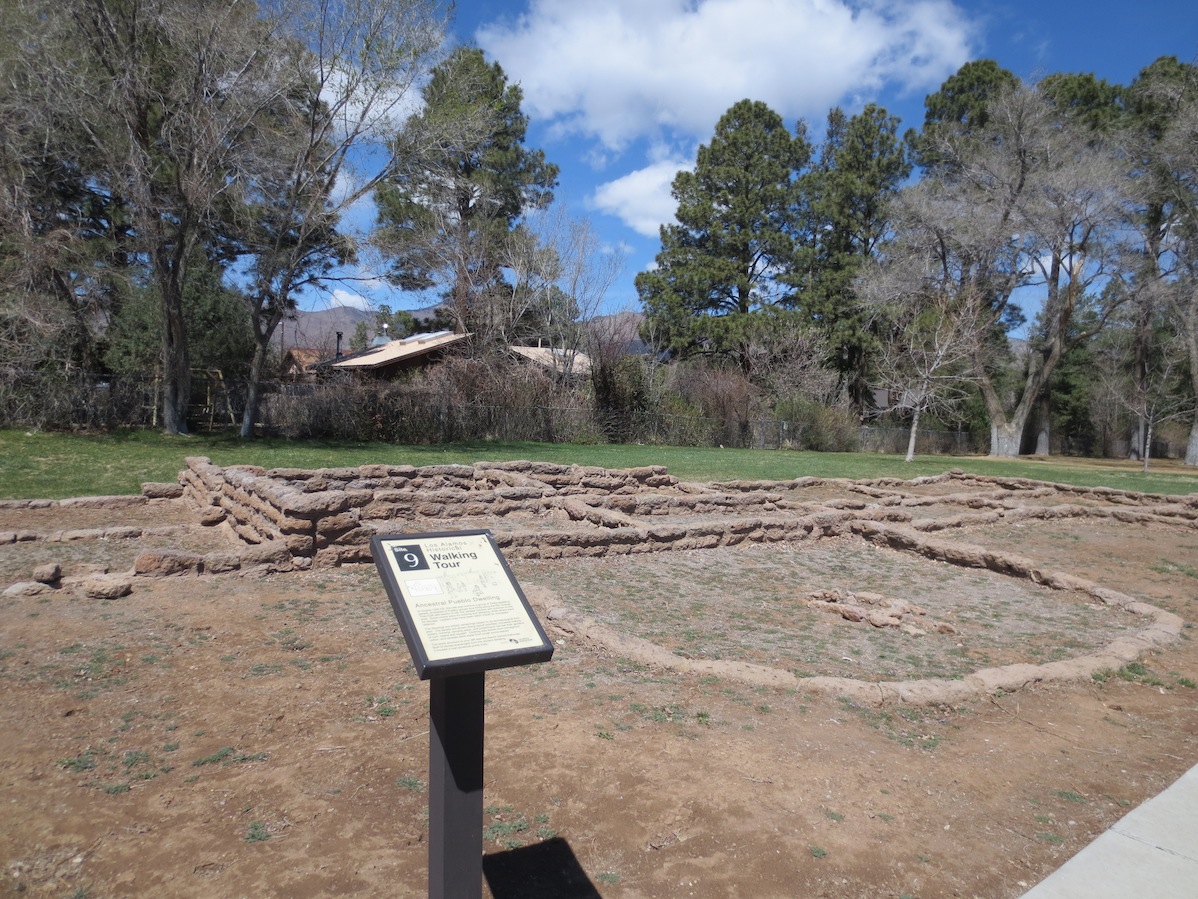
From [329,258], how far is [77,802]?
23.3 m

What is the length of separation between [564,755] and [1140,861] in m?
2.43

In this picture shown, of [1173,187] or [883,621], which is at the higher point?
[1173,187]

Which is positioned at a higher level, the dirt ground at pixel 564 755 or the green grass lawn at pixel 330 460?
the green grass lawn at pixel 330 460

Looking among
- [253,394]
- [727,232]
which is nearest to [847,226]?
[727,232]

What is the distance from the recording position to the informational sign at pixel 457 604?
7.62 ft

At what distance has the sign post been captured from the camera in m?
2.33

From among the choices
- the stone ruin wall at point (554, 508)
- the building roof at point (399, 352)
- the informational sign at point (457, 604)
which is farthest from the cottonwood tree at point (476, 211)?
the informational sign at point (457, 604)

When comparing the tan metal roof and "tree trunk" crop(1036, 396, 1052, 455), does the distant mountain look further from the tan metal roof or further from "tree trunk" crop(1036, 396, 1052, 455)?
"tree trunk" crop(1036, 396, 1052, 455)

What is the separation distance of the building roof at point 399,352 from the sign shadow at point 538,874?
25.0 meters

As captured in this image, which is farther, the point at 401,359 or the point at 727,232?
the point at 727,232

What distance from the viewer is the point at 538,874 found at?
2879 millimetres

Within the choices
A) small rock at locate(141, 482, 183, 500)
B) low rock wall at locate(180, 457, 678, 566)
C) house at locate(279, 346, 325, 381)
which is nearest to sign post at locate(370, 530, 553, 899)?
low rock wall at locate(180, 457, 678, 566)

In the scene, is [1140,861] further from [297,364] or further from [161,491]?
[297,364]

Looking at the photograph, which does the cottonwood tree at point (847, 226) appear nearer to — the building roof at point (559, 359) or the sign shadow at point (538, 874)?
the building roof at point (559, 359)
